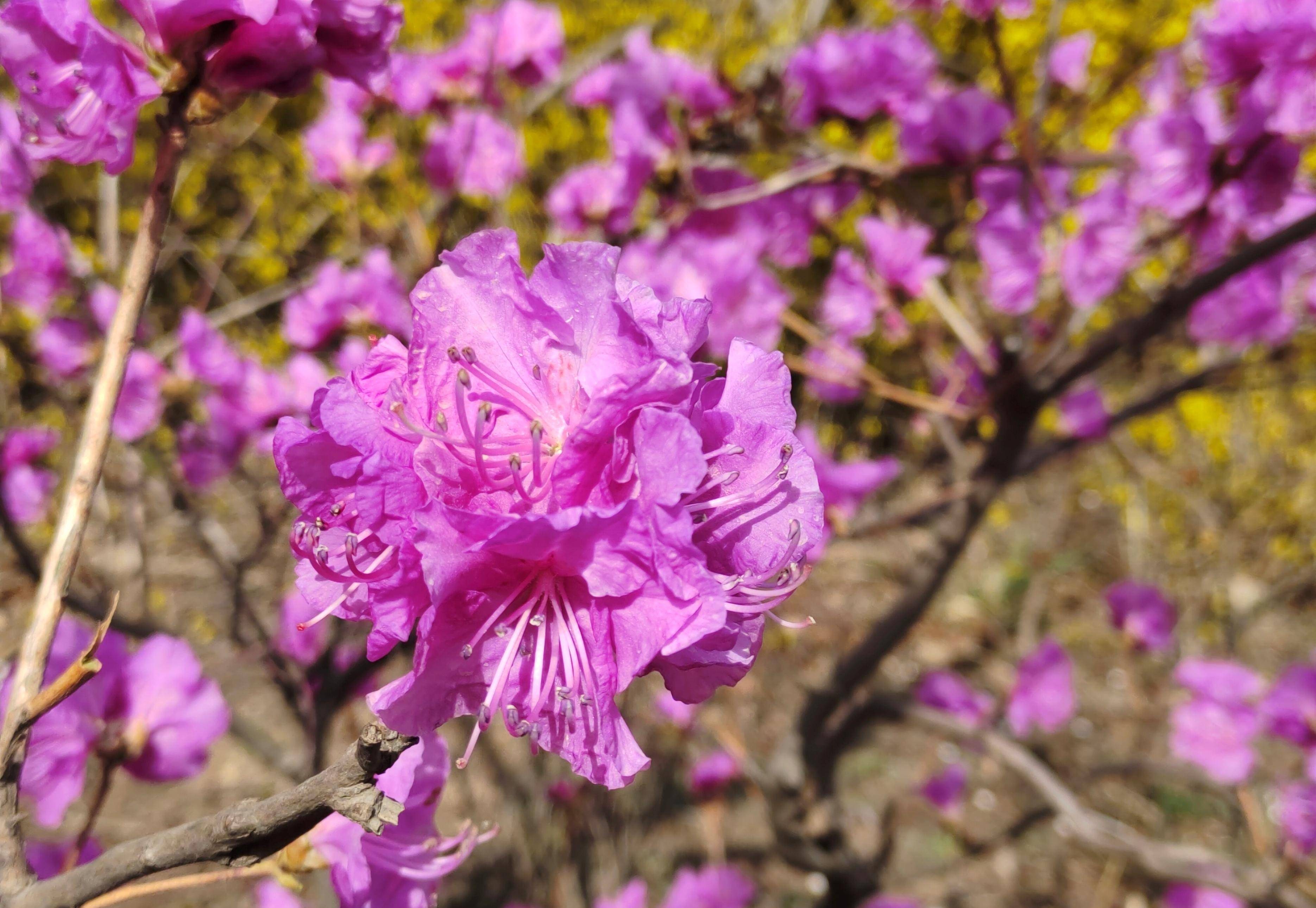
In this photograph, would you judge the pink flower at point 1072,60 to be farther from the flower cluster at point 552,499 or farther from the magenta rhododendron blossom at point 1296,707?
the flower cluster at point 552,499

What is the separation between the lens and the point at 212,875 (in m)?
0.57

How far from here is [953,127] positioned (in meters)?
1.72

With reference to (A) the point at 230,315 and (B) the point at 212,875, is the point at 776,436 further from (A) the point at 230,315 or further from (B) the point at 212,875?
(A) the point at 230,315

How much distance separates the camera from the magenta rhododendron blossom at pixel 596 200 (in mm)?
1860

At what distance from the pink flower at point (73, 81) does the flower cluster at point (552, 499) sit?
0.39m

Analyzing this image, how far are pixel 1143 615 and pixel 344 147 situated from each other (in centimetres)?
300

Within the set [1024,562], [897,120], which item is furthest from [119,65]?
[1024,562]

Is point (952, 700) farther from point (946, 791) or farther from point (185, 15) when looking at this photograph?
point (185, 15)

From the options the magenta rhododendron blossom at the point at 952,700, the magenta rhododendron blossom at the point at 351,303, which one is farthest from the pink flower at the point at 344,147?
the magenta rhododendron blossom at the point at 952,700

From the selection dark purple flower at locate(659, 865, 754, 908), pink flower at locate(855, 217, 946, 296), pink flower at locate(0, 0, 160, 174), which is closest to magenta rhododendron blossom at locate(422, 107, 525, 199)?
pink flower at locate(855, 217, 946, 296)

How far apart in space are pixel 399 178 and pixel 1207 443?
5.06 metres

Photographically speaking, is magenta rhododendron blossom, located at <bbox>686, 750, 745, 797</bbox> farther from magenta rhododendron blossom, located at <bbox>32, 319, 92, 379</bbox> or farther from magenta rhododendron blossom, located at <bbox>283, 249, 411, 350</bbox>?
magenta rhododendron blossom, located at <bbox>32, 319, 92, 379</bbox>

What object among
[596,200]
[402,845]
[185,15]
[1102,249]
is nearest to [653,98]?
[596,200]

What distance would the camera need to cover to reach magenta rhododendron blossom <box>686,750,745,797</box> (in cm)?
282
